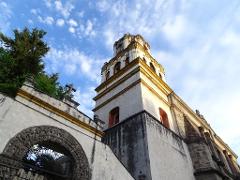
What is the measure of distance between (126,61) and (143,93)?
4.90 meters

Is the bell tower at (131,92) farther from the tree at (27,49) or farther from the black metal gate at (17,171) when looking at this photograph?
the black metal gate at (17,171)

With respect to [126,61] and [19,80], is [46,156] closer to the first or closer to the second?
[19,80]

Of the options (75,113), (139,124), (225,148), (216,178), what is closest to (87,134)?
(75,113)

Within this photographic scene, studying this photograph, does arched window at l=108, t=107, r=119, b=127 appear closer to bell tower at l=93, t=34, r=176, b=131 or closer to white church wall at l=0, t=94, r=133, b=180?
bell tower at l=93, t=34, r=176, b=131

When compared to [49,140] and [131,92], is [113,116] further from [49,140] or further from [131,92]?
[49,140]

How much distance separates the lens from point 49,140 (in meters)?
7.29

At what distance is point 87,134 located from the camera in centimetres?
Result: 867

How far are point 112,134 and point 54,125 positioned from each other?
19.5 feet

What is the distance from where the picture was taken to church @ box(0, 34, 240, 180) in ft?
22.4

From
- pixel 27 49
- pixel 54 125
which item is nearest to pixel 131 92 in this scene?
pixel 27 49

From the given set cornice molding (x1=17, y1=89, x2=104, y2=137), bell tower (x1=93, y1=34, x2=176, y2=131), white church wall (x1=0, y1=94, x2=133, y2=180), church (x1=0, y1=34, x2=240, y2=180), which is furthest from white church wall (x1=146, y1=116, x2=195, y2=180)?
cornice molding (x1=17, y1=89, x2=104, y2=137)

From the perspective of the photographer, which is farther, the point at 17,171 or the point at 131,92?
the point at 131,92

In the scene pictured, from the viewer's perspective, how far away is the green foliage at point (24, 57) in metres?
10.7

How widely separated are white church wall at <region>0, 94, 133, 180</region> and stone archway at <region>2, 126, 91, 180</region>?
6.1 inches
